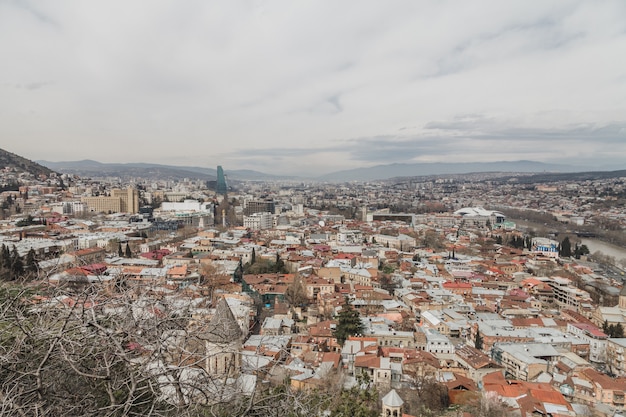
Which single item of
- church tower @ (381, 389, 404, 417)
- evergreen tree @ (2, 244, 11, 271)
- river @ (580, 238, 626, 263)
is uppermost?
evergreen tree @ (2, 244, 11, 271)

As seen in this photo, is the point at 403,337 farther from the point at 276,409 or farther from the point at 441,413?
the point at 276,409

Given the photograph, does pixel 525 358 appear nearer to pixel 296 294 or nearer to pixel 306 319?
pixel 306 319

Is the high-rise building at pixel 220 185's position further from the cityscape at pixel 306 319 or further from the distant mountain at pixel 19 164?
the cityscape at pixel 306 319

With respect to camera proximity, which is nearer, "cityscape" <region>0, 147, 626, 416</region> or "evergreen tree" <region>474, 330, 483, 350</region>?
"cityscape" <region>0, 147, 626, 416</region>

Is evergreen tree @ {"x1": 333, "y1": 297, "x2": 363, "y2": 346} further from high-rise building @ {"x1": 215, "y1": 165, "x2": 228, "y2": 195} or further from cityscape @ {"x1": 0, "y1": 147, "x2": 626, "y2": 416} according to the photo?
high-rise building @ {"x1": 215, "y1": 165, "x2": 228, "y2": 195}

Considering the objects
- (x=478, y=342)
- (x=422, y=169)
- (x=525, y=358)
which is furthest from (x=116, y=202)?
(x=422, y=169)

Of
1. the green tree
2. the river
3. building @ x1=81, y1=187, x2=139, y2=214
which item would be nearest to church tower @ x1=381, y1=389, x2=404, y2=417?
the green tree
